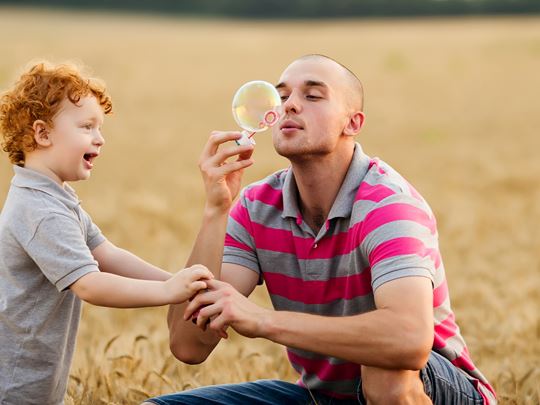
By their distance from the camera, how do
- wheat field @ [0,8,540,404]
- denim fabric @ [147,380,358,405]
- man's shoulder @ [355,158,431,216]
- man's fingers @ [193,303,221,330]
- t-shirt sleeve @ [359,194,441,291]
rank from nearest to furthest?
1. t-shirt sleeve @ [359,194,441,291]
2. man's fingers @ [193,303,221,330]
3. man's shoulder @ [355,158,431,216]
4. denim fabric @ [147,380,358,405]
5. wheat field @ [0,8,540,404]

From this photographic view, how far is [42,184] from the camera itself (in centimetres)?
373

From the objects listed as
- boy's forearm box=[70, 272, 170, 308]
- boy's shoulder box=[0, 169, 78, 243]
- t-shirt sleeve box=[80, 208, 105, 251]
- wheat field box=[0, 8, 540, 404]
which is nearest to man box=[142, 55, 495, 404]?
boy's forearm box=[70, 272, 170, 308]

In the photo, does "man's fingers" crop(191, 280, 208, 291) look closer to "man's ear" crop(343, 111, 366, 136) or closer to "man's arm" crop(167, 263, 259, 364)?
"man's arm" crop(167, 263, 259, 364)

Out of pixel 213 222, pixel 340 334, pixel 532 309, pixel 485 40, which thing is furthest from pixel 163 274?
pixel 485 40

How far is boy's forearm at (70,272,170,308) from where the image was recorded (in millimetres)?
3639

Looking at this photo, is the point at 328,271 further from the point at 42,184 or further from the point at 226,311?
the point at 42,184

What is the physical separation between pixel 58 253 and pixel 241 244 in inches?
37.7

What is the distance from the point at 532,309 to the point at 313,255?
3.28m

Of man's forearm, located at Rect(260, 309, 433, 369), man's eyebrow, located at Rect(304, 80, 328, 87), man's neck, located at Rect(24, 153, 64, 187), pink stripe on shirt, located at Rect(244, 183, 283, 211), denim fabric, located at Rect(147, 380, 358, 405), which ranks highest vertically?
man's eyebrow, located at Rect(304, 80, 328, 87)

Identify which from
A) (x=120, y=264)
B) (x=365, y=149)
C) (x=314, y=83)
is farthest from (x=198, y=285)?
(x=365, y=149)

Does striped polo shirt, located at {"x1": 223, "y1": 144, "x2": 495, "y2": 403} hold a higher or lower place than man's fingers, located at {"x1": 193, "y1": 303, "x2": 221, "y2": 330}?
higher

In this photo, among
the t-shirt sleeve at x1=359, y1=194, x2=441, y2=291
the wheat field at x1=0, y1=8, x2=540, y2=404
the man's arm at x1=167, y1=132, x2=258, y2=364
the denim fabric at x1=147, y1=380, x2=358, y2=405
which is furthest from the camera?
the wheat field at x1=0, y1=8, x2=540, y2=404

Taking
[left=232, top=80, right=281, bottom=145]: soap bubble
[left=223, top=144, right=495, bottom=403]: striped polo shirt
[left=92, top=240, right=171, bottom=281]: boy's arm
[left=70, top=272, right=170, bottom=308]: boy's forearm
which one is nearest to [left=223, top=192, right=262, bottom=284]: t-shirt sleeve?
[left=223, top=144, right=495, bottom=403]: striped polo shirt

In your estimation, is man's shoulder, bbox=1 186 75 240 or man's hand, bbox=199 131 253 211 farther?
man's hand, bbox=199 131 253 211
